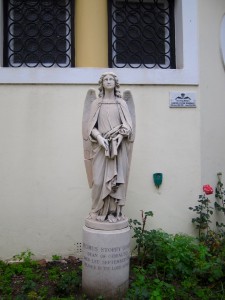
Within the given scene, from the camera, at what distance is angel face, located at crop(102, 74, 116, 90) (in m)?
3.50

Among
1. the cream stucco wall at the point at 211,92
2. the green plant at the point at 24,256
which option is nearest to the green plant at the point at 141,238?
the cream stucco wall at the point at 211,92

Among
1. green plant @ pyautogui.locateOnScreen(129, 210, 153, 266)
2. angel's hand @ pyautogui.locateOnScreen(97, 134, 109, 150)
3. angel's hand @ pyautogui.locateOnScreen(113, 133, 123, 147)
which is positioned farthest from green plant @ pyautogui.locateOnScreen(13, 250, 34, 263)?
angel's hand @ pyautogui.locateOnScreen(113, 133, 123, 147)

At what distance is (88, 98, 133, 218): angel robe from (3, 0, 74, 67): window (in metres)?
1.85

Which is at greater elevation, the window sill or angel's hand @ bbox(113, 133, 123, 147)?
the window sill

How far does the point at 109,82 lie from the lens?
3502 mm

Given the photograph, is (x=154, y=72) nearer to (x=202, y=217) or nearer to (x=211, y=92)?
(x=211, y=92)

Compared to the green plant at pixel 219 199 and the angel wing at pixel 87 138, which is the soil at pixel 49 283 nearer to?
the angel wing at pixel 87 138

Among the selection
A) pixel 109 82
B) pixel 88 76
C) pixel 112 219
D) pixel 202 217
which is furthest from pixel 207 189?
pixel 88 76

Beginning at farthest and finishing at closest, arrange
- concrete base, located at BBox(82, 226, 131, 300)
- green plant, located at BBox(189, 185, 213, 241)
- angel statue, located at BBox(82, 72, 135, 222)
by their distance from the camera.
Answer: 1. green plant, located at BBox(189, 185, 213, 241)
2. angel statue, located at BBox(82, 72, 135, 222)
3. concrete base, located at BBox(82, 226, 131, 300)

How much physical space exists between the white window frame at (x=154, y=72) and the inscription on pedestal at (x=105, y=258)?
248 cm

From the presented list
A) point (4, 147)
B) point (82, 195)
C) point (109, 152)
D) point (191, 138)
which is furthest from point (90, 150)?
point (191, 138)

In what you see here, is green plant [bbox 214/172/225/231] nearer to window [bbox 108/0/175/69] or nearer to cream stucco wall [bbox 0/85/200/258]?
cream stucco wall [bbox 0/85/200/258]

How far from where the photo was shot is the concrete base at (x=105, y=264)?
3326 millimetres

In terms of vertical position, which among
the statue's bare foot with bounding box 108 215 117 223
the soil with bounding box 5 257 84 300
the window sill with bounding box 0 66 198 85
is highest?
the window sill with bounding box 0 66 198 85
